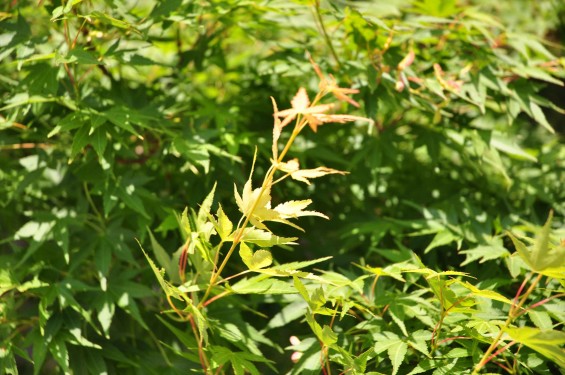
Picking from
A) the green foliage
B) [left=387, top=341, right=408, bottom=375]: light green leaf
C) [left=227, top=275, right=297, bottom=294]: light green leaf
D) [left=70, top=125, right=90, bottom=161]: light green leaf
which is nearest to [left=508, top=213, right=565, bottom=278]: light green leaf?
the green foliage

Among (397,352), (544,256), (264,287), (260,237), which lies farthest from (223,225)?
(544,256)

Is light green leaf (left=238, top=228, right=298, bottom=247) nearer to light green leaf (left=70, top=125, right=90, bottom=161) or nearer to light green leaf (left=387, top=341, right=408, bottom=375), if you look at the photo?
light green leaf (left=387, top=341, right=408, bottom=375)

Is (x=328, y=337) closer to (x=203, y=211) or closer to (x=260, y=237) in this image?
(x=260, y=237)

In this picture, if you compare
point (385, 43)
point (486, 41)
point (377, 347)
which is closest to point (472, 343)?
point (377, 347)

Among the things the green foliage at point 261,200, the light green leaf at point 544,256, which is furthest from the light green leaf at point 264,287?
the light green leaf at point 544,256

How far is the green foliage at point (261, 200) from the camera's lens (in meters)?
1.27

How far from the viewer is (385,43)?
5.60ft

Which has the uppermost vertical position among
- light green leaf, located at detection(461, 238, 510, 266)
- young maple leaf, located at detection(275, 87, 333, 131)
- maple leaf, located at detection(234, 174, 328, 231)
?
young maple leaf, located at detection(275, 87, 333, 131)

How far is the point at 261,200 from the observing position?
3.43ft

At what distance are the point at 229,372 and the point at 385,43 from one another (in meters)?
0.99

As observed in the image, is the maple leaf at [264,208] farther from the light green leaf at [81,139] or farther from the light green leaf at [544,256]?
the light green leaf at [81,139]

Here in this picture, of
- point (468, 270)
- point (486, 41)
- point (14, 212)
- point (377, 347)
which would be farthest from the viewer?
point (486, 41)

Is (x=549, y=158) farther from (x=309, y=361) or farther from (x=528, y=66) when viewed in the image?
(x=309, y=361)

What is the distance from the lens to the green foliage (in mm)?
1270
